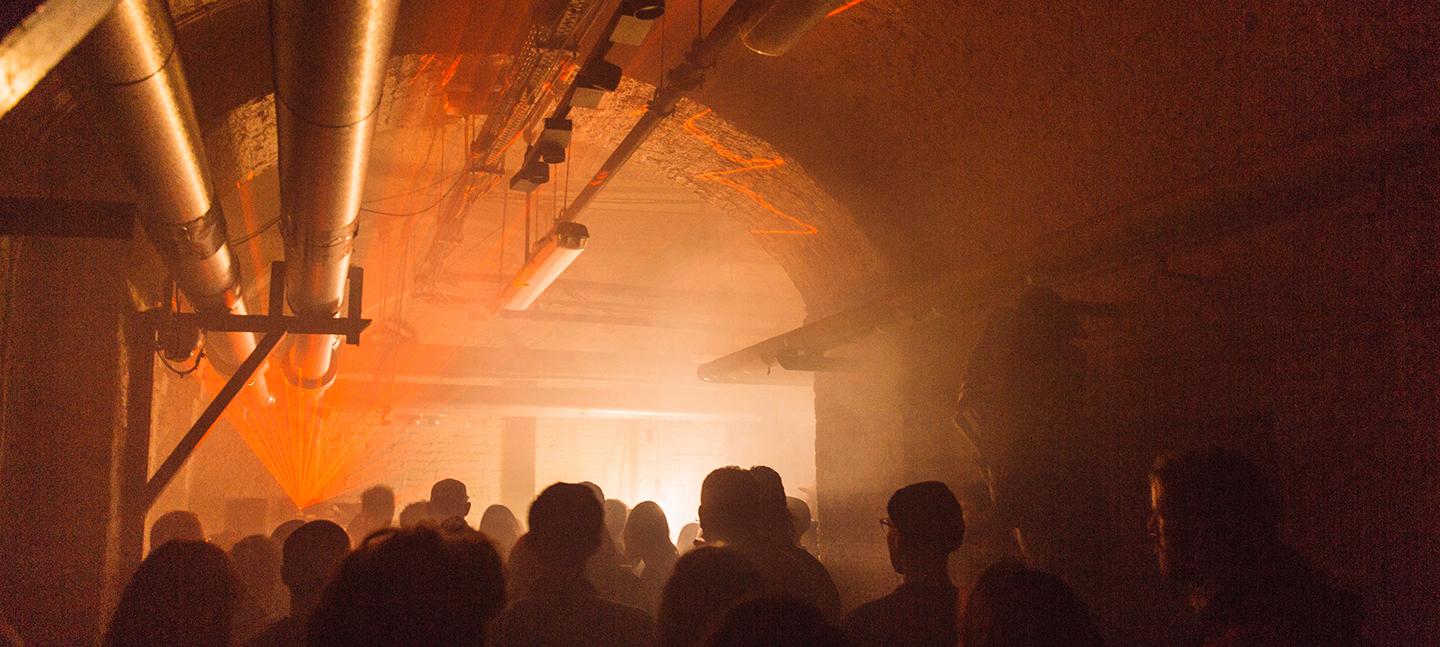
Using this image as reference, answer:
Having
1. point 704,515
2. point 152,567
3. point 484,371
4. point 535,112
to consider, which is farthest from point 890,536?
point 484,371

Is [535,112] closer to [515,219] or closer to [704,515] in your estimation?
[704,515]

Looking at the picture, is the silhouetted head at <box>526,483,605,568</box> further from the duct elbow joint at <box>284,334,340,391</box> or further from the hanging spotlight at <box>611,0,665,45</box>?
the duct elbow joint at <box>284,334,340,391</box>

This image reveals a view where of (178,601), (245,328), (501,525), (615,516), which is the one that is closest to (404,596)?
(178,601)

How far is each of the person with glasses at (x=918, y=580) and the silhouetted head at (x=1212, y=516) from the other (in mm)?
620

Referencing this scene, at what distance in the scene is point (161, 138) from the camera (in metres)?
3.55

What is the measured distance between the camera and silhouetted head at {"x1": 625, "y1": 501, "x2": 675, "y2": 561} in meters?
4.99

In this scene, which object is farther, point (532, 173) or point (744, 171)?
point (744, 171)

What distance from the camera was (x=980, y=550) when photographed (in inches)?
211

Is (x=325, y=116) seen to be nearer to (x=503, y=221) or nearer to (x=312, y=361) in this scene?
(x=312, y=361)

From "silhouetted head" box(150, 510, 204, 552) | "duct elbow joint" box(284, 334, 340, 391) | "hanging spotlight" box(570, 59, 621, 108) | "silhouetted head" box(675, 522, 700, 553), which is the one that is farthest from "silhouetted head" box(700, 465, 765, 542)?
"silhouetted head" box(675, 522, 700, 553)

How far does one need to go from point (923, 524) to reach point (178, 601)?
2103mm

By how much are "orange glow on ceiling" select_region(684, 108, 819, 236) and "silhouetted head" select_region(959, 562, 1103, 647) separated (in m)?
4.97

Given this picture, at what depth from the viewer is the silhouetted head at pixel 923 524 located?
3113 millimetres

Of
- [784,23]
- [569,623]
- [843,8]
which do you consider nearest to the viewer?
[569,623]
